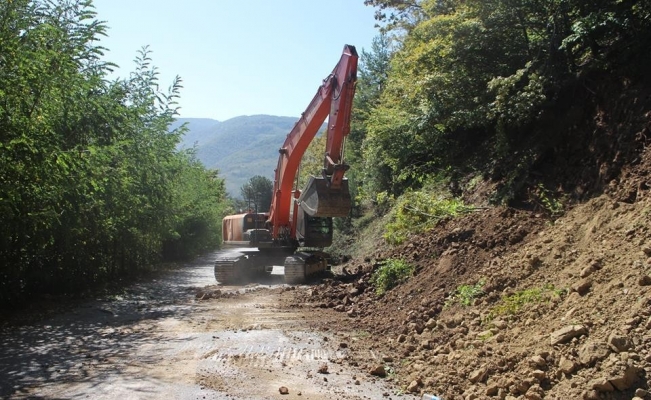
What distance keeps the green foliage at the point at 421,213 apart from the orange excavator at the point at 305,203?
167 cm

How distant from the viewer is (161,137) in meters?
16.0

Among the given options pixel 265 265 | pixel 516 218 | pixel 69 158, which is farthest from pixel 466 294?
pixel 265 265

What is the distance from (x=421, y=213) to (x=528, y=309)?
6.18 metres

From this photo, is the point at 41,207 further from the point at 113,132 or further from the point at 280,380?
the point at 280,380

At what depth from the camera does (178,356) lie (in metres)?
7.22

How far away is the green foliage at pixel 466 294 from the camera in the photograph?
7.30m

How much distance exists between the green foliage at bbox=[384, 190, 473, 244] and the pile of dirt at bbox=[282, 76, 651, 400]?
4.38 ft

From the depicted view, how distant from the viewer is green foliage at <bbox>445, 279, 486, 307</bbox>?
7301 mm

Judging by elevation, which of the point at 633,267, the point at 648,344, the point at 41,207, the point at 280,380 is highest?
the point at 41,207

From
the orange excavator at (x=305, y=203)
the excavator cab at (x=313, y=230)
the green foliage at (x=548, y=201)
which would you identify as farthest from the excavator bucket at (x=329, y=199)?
the green foliage at (x=548, y=201)

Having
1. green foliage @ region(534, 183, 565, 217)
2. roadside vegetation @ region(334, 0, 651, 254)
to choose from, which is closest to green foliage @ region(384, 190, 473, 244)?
roadside vegetation @ region(334, 0, 651, 254)

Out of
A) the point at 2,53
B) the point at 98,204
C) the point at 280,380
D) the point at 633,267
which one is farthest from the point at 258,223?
the point at 633,267

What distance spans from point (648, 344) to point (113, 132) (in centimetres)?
1059

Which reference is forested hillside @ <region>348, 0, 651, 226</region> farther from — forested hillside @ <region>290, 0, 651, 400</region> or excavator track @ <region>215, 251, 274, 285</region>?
excavator track @ <region>215, 251, 274, 285</region>
